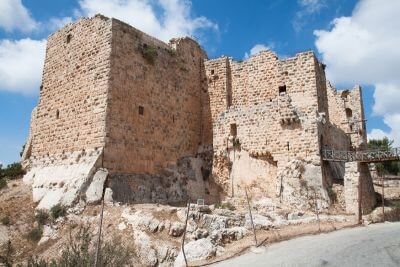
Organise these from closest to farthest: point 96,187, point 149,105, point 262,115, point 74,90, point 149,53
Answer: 1. point 96,187
2. point 74,90
3. point 149,105
4. point 149,53
5. point 262,115

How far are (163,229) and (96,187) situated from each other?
343cm

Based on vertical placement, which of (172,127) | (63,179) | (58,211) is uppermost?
(172,127)

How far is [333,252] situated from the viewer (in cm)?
941

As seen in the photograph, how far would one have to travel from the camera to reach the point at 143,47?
17188 mm

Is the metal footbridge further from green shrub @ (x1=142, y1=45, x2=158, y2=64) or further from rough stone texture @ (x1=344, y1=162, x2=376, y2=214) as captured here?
green shrub @ (x1=142, y1=45, x2=158, y2=64)

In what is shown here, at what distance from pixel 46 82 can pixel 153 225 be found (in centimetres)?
978

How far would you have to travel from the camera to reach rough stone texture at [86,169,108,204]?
13.8m

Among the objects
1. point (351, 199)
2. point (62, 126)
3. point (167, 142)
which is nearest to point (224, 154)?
point (167, 142)

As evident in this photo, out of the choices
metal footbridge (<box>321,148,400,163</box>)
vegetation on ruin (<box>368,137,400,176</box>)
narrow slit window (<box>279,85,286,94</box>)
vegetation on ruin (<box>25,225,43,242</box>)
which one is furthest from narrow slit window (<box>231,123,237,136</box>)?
vegetation on ruin (<box>368,137,400,176</box>)

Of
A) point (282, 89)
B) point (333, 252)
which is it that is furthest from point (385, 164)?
point (333, 252)

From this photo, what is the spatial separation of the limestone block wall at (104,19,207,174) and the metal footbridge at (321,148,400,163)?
6471 millimetres

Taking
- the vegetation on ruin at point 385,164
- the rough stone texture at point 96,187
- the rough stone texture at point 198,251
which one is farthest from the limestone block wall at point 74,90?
the vegetation on ruin at point 385,164

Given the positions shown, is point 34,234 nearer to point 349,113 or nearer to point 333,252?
point 333,252

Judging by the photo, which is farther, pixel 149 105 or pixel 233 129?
pixel 233 129
